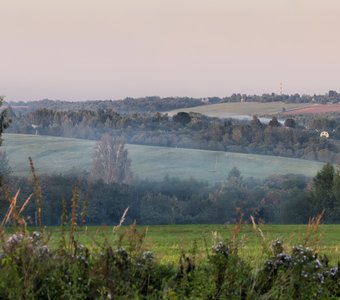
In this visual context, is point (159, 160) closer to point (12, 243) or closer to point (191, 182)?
point (191, 182)

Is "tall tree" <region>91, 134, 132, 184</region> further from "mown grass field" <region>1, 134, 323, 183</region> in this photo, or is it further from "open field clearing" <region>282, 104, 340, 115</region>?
"open field clearing" <region>282, 104, 340, 115</region>

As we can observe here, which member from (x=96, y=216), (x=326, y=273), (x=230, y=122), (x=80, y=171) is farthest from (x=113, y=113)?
(x=326, y=273)

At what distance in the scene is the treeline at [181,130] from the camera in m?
91.1

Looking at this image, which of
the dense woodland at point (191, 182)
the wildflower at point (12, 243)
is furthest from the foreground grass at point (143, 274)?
the dense woodland at point (191, 182)

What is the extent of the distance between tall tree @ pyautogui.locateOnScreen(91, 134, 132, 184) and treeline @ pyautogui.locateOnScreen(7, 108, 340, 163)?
6.35 meters

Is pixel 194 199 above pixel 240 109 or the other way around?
the other way around

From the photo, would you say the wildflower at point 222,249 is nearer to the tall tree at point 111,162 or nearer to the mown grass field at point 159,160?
the mown grass field at point 159,160

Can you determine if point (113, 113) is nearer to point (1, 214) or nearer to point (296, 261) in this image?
point (1, 214)

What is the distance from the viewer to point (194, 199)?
62.0 meters

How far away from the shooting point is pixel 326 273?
7828mm

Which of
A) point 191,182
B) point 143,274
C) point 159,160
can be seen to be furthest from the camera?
point 159,160

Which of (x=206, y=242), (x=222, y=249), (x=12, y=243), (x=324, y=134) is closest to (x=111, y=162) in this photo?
(x=324, y=134)

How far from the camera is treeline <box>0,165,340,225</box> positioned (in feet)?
161

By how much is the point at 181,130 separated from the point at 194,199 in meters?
36.1
